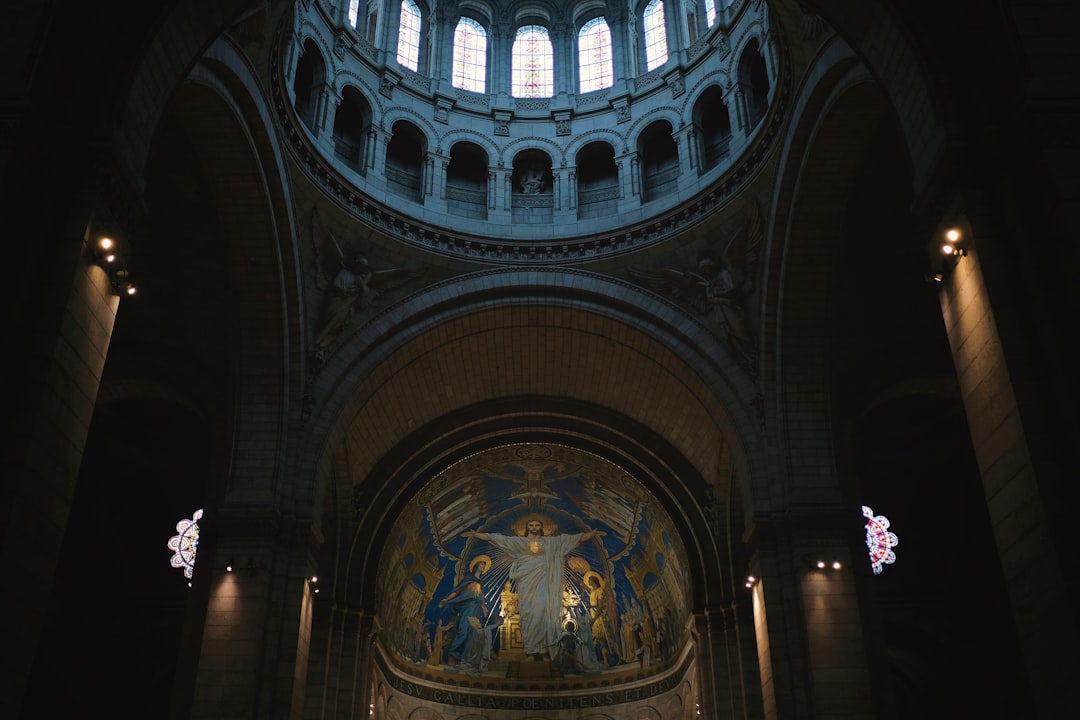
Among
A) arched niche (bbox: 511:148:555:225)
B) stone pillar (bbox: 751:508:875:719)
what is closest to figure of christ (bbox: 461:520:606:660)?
arched niche (bbox: 511:148:555:225)

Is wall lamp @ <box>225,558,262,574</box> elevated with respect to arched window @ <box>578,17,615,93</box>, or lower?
lower

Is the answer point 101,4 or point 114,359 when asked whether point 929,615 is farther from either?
point 101,4

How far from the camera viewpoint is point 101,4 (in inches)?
395

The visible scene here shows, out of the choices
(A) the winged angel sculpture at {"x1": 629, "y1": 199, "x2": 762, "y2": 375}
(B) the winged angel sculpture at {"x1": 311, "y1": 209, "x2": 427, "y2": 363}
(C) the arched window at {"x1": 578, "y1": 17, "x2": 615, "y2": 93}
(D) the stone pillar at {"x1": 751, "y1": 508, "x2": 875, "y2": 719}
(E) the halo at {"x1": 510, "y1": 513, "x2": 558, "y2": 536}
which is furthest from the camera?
(E) the halo at {"x1": 510, "y1": 513, "x2": 558, "y2": 536}

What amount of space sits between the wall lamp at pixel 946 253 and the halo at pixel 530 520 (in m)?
22.4

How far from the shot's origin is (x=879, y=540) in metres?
24.1

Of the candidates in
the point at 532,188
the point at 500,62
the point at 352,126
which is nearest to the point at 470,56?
the point at 500,62

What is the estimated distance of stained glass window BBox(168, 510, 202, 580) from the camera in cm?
2484

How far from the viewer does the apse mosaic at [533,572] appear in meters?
27.7

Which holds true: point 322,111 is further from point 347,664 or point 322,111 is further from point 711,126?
point 347,664

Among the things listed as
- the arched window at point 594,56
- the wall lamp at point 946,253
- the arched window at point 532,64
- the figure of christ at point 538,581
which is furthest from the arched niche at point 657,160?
the wall lamp at point 946,253

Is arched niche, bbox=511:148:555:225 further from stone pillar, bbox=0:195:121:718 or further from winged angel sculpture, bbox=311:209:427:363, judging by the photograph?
stone pillar, bbox=0:195:121:718

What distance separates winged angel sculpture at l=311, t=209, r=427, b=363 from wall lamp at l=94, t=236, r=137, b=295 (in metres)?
9.82

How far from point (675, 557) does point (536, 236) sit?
10339mm
